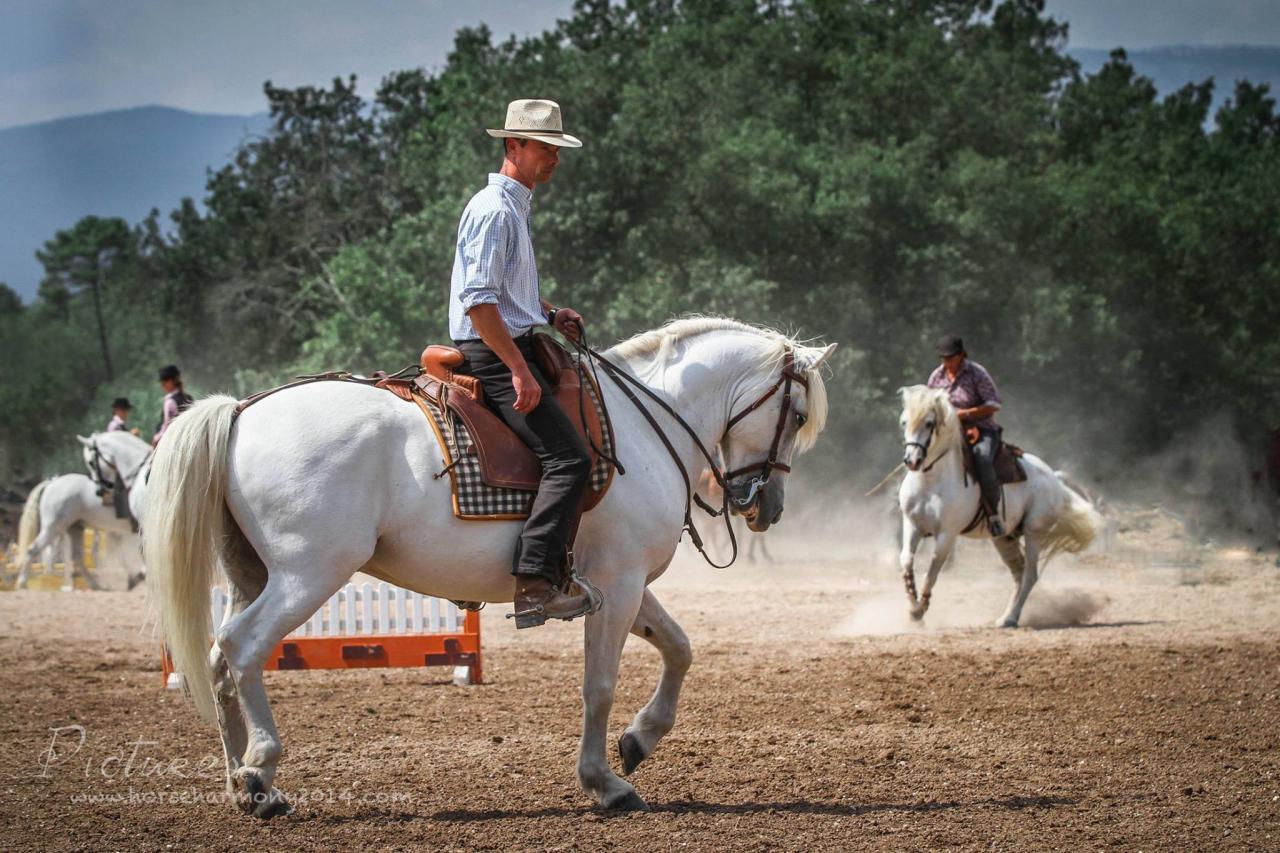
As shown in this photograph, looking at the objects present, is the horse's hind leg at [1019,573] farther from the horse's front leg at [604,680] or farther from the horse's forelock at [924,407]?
the horse's front leg at [604,680]

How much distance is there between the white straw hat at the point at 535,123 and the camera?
5516 millimetres

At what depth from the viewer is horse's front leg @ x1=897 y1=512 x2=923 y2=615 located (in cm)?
1183

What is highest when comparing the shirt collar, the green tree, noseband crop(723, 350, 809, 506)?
the green tree

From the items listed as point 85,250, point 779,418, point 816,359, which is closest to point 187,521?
point 779,418

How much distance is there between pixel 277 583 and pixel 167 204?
19341cm

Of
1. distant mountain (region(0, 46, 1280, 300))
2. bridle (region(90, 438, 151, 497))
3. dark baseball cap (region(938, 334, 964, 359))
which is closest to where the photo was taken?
dark baseball cap (region(938, 334, 964, 359))

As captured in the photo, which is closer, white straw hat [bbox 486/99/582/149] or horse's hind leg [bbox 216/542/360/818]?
horse's hind leg [bbox 216/542/360/818]

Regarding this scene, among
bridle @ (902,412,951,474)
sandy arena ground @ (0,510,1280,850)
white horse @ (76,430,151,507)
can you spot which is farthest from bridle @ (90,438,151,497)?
bridle @ (902,412,951,474)

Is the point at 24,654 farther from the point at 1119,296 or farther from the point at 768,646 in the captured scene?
the point at 1119,296

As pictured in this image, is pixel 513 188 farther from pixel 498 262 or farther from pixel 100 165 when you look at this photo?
pixel 100 165

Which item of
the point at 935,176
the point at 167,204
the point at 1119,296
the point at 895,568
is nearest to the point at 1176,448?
the point at 1119,296

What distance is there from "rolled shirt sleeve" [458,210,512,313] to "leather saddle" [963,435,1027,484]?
25.5ft

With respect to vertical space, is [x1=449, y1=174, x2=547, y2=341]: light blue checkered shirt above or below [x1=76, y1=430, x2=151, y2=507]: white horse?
above

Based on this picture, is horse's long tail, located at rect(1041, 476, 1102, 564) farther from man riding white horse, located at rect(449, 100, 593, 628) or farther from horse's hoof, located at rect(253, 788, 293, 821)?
horse's hoof, located at rect(253, 788, 293, 821)
